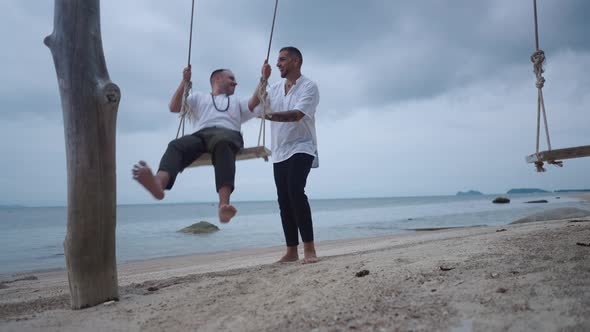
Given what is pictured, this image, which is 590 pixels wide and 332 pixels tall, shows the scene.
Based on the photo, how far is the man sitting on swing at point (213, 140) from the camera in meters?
3.09

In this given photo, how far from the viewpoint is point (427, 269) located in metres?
2.47

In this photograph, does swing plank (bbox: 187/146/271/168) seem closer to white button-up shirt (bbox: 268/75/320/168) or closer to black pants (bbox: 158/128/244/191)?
black pants (bbox: 158/128/244/191)

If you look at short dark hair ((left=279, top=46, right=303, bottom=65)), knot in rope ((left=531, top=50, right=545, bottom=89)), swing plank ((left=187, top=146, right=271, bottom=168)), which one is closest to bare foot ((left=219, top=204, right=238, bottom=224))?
swing plank ((left=187, top=146, right=271, bottom=168))

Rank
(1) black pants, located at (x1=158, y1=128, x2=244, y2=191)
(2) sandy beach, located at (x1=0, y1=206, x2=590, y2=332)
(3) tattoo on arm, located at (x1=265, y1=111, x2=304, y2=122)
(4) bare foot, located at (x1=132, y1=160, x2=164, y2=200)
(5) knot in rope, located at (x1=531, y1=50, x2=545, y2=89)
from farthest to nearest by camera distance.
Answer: (5) knot in rope, located at (x1=531, y1=50, x2=545, y2=89) → (3) tattoo on arm, located at (x1=265, y1=111, x2=304, y2=122) → (1) black pants, located at (x1=158, y1=128, x2=244, y2=191) → (4) bare foot, located at (x1=132, y1=160, x2=164, y2=200) → (2) sandy beach, located at (x1=0, y1=206, x2=590, y2=332)

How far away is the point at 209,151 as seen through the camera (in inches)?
138

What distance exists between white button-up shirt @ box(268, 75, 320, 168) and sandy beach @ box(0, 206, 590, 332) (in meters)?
1.28

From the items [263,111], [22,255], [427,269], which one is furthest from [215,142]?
[22,255]

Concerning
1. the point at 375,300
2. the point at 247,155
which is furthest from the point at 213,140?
the point at 375,300

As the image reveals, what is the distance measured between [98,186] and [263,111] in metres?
→ 1.64

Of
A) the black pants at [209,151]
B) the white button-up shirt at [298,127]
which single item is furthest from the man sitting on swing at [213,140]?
the white button-up shirt at [298,127]

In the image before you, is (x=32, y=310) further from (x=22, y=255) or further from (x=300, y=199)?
(x=22, y=255)

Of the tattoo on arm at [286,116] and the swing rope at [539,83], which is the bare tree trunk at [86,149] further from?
the swing rope at [539,83]

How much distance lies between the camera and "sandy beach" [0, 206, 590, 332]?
67.0 inches

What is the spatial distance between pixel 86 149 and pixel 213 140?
1.23m
